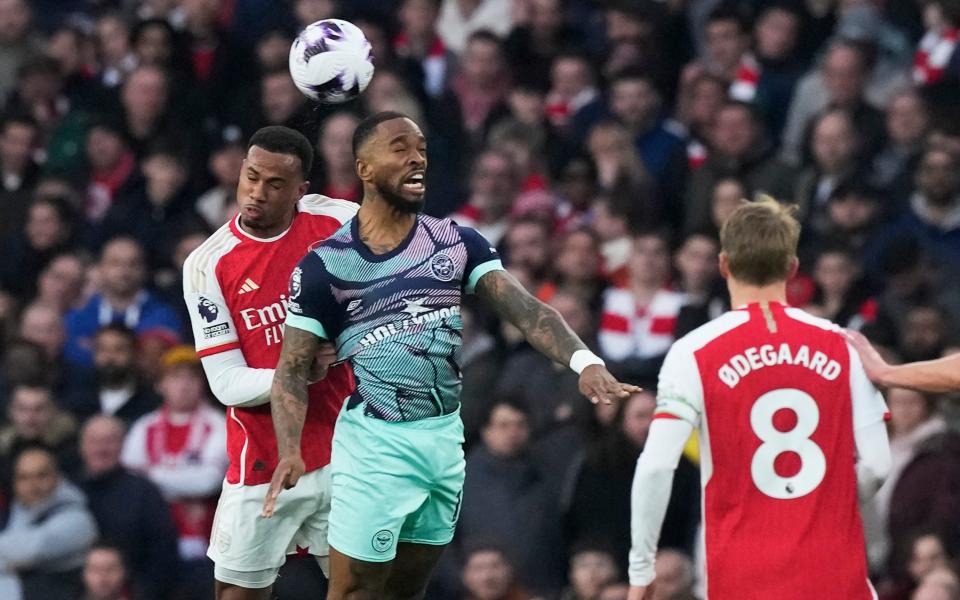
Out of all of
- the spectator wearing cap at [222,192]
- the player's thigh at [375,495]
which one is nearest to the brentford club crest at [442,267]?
the player's thigh at [375,495]

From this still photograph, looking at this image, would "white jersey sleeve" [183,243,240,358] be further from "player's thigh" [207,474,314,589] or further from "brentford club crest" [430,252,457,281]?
"brentford club crest" [430,252,457,281]

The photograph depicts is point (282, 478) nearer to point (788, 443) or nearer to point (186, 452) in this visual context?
point (788, 443)

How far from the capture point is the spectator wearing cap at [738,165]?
12391 millimetres

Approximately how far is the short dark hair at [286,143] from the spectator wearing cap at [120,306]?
5.14m

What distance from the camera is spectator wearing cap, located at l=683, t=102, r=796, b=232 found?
488 inches

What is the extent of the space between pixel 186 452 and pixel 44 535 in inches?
37.5

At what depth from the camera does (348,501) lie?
708 cm

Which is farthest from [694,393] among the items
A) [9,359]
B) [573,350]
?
[9,359]

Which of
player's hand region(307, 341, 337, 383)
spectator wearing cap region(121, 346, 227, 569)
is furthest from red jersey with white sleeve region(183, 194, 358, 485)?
spectator wearing cap region(121, 346, 227, 569)

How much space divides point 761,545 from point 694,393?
571mm

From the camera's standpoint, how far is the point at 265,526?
7.83m

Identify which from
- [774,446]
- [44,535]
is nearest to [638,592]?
[774,446]

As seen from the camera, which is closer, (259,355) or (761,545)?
(761,545)

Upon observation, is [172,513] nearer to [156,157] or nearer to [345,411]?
[156,157]
